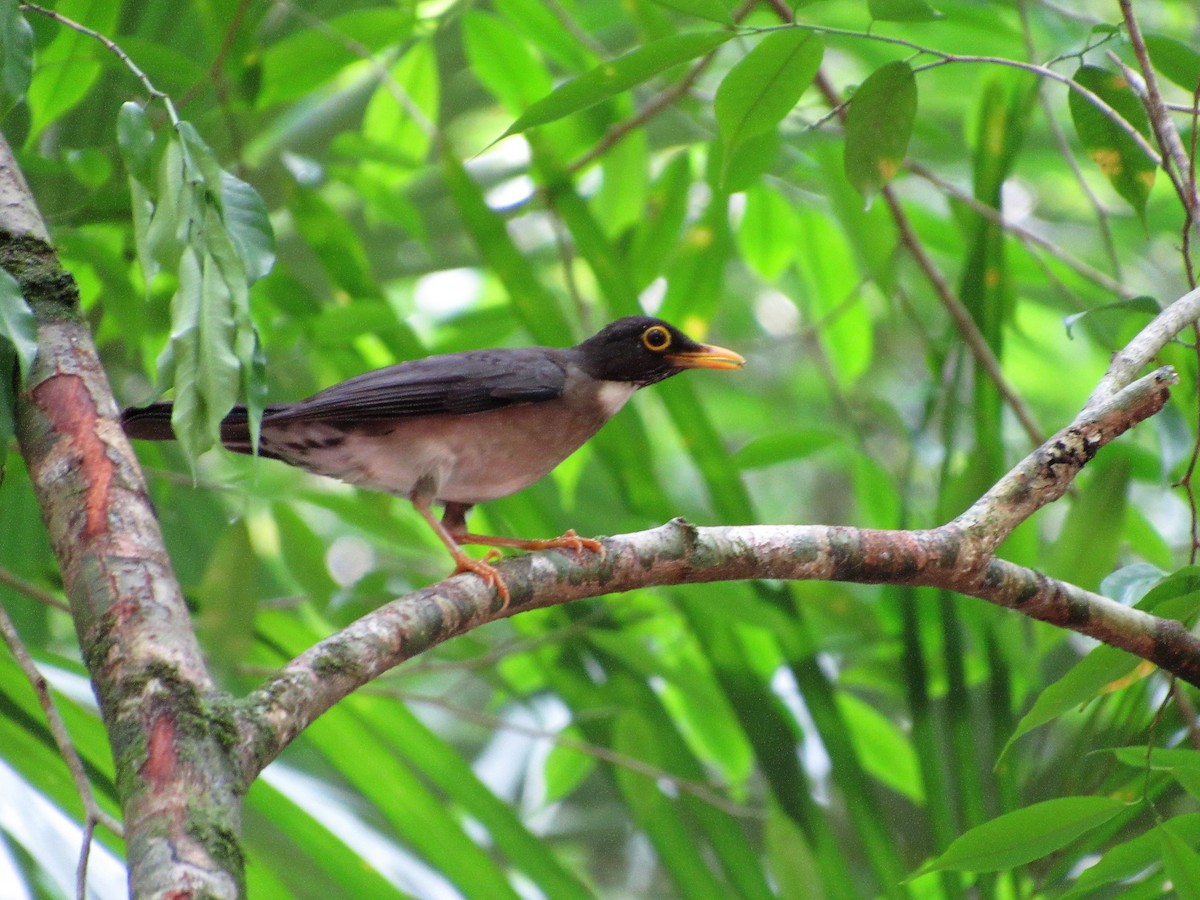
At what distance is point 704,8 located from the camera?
107 inches

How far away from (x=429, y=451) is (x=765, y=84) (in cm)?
173

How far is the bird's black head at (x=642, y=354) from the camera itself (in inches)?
168

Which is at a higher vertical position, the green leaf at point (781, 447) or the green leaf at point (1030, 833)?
the green leaf at point (781, 447)

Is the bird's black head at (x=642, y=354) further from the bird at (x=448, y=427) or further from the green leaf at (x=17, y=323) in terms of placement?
the green leaf at (x=17, y=323)

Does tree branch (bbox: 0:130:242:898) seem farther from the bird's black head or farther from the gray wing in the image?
the bird's black head

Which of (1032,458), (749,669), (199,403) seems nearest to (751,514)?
(749,669)

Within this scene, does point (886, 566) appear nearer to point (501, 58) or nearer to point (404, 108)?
point (501, 58)

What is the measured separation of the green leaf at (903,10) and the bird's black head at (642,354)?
177 centimetres

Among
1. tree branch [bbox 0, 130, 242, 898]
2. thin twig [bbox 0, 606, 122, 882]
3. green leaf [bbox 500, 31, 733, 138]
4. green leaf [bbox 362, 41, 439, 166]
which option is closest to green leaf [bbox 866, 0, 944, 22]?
green leaf [bbox 500, 31, 733, 138]

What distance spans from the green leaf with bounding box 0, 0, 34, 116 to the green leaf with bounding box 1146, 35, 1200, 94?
8.27 feet

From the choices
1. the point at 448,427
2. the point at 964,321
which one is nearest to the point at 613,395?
the point at 448,427

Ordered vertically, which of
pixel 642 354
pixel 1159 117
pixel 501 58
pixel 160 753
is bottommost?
pixel 160 753

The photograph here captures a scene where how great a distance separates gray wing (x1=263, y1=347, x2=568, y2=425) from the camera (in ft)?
12.2

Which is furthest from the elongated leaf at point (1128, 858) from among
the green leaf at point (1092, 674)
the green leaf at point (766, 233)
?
the green leaf at point (766, 233)
